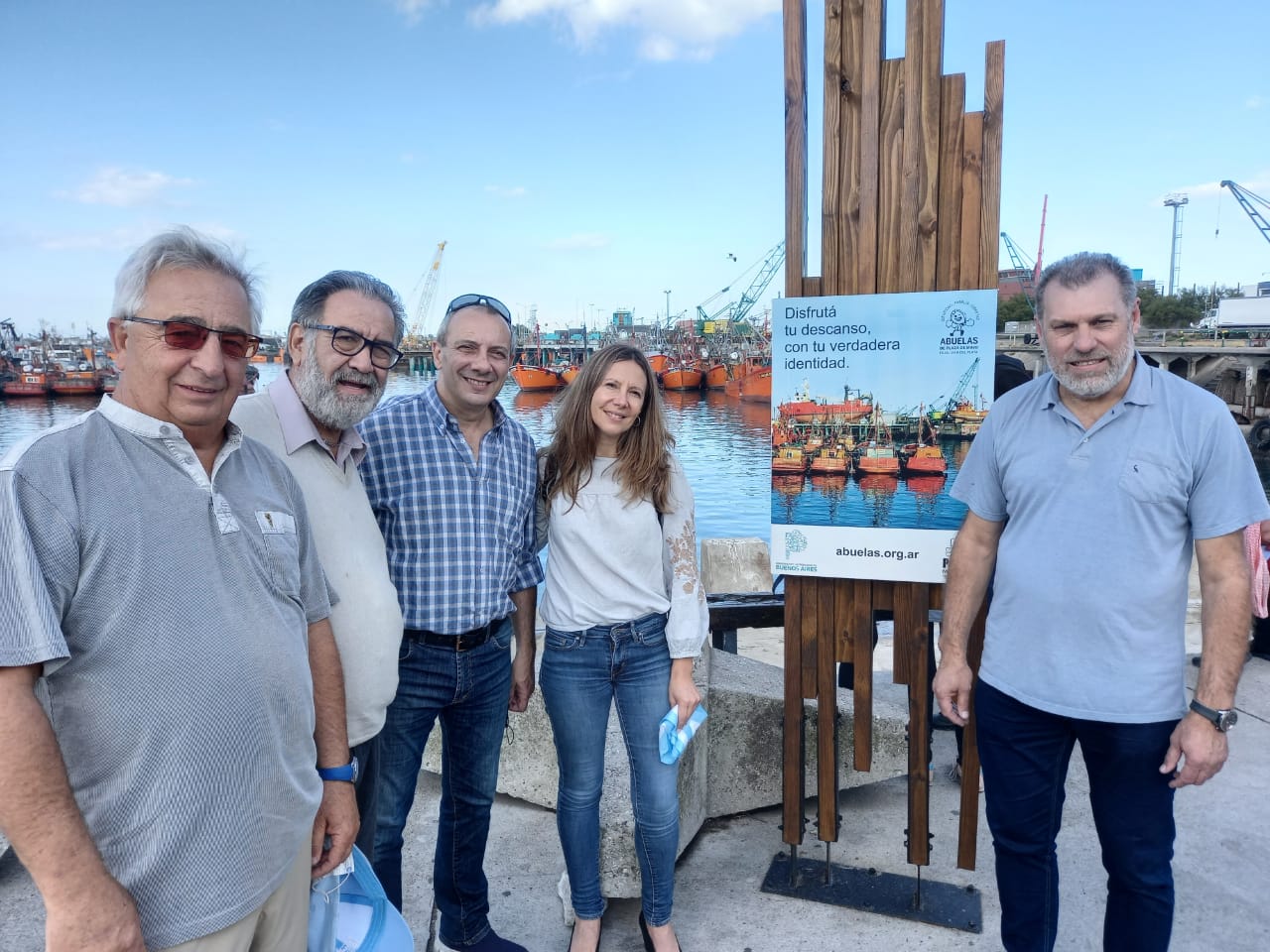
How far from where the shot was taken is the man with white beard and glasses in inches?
78.6

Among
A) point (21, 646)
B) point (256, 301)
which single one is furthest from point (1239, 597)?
point (21, 646)

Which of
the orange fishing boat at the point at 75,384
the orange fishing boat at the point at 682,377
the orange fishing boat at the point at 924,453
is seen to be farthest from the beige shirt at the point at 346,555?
the orange fishing boat at the point at 682,377

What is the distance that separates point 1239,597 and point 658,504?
1.51m

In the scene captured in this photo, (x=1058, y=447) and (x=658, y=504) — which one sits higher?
(x=1058, y=447)

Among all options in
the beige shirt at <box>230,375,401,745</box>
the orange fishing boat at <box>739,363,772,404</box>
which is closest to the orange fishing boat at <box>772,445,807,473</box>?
the beige shirt at <box>230,375,401,745</box>

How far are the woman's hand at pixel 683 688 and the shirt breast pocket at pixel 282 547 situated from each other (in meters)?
1.24

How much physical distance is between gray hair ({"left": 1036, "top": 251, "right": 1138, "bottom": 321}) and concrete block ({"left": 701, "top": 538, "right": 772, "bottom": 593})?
19.6 ft

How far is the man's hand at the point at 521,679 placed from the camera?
273cm

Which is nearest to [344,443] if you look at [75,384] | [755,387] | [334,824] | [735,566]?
[334,824]

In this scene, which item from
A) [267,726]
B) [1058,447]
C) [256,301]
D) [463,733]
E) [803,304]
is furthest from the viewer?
[803,304]

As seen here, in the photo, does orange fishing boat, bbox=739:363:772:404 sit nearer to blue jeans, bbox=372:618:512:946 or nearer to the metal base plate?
the metal base plate

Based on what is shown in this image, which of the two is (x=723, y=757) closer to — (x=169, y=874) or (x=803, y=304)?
(x=803, y=304)

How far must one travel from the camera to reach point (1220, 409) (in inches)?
80.0

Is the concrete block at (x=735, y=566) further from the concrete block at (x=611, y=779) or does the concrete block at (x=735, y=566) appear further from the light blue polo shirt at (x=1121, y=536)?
the light blue polo shirt at (x=1121, y=536)
